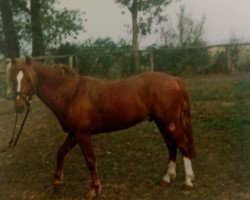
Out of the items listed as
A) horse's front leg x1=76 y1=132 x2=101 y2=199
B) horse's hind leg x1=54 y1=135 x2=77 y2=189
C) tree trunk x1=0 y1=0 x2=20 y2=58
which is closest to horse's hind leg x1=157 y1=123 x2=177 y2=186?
horse's front leg x1=76 y1=132 x2=101 y2=199

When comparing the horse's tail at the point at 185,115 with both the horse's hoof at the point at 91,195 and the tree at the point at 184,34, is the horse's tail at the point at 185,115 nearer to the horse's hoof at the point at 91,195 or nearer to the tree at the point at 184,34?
the horse's hoof at the point at 91,195

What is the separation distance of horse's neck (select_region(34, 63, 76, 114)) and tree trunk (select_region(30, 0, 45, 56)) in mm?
15167

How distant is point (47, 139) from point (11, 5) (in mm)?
14131

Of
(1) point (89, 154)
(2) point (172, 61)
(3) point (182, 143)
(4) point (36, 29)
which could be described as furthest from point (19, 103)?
(4) point (36, 29)

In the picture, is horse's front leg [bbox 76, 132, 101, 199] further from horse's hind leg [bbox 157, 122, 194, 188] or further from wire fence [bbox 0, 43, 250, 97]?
wire fence [bbox 0, 43, 250, 97]

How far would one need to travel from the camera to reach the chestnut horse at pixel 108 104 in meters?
6.63

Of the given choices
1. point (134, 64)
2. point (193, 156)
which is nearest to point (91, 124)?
point (193, 156)

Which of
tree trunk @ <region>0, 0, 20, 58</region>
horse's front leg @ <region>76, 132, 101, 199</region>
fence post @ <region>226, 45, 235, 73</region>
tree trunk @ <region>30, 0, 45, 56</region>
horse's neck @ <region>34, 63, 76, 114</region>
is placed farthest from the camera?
tree trunk @ <region>30, 0, 45, 56</region>

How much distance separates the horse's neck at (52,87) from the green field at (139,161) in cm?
133

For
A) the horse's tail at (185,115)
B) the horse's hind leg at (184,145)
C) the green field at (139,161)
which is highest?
the horse's tail at (185,115)

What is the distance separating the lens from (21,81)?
20.9 feet

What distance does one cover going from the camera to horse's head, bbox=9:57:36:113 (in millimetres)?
6379

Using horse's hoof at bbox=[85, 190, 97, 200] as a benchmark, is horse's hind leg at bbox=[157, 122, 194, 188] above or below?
above

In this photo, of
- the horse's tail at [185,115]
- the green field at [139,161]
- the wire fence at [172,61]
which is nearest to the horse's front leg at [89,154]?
the green field at [139,161]
